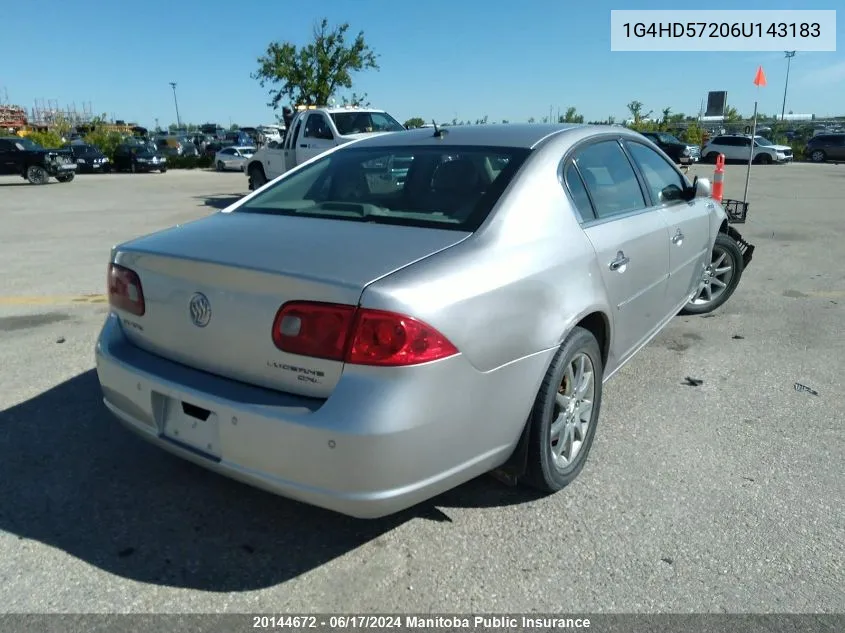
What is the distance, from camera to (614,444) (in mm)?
3463

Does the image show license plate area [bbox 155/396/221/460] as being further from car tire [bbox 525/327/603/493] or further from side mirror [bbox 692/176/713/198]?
side mirror [bbox 692/176/713/198]

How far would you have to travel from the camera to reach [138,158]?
31.6 m

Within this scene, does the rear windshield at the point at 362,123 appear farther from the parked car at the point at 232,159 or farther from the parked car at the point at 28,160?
the parked car at the point at 232,159

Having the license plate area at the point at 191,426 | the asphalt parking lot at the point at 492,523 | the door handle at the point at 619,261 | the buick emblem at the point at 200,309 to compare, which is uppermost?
the buick emblem at the point at 200,309

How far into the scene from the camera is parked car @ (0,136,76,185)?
2339cm

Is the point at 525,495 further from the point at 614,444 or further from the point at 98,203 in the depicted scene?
the point at 98,203

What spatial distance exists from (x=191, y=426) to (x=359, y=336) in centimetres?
82

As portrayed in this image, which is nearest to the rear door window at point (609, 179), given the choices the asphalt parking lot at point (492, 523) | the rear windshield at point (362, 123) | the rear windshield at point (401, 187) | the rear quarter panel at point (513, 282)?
the rear quarter panel at point (513, 282)

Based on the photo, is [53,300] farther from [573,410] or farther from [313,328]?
[573,410]

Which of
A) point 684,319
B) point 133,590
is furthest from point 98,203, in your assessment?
point 133,590

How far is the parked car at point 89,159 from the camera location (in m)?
31.0

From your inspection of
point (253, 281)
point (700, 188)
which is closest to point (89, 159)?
point (700, 188)

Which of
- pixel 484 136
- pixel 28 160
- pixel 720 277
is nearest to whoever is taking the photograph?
pixel 484 136

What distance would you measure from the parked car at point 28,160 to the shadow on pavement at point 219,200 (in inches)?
340
